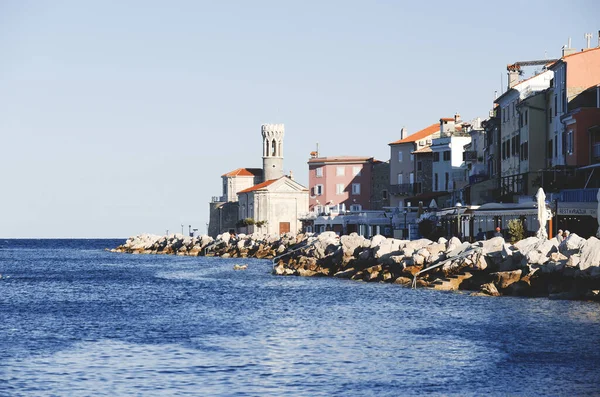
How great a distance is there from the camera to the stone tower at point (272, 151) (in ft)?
418

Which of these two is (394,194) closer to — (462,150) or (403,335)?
(462,150)

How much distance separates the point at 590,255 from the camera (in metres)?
31.6

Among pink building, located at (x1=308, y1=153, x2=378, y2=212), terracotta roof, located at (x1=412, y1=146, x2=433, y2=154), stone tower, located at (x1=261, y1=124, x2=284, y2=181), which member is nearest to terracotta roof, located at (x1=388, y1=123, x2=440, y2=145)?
terracotta roof, located at (x1=412, y1=146, x2=433, y2=154)

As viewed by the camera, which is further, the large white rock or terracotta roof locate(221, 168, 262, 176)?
terracotta roof locate(221, 168, 262, 176)

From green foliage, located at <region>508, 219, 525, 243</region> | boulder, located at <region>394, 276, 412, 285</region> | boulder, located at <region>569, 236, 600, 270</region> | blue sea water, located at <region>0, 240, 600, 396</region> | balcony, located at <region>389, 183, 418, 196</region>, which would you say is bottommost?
blue sea water, located at <region>0, 240, 600, 396</region>

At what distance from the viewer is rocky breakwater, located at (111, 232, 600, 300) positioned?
32.5 meters

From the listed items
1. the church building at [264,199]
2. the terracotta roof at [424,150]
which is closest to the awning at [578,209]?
the terracotta roof at [424,150]

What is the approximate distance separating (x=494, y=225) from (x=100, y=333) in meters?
30.3

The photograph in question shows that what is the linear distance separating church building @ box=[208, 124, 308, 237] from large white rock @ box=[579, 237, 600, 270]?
82.2 m

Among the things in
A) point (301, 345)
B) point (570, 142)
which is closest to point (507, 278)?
point (301, 345)

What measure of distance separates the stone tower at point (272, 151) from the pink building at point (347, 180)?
50.0 ft

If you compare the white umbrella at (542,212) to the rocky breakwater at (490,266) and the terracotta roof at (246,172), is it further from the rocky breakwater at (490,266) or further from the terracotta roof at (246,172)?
the terracotta roof at (246,172)

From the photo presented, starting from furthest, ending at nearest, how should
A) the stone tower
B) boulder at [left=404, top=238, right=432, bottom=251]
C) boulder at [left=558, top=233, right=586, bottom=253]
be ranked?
1. the stone tower
2. boulder at [left=404, top=238, right=432, bottom=251]
3. boulder at [left=558, top=233, right=586, bottom=253]

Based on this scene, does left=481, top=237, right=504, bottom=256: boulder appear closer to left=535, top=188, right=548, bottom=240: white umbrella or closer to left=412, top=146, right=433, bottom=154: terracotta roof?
left=535, top=188, right=548, bottom=240: white umbrella
